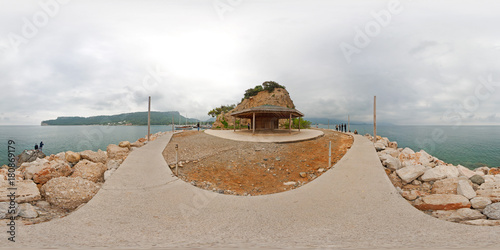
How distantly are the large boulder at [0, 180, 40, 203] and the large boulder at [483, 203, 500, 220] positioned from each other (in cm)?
991

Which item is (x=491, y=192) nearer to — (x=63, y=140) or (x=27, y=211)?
(x=27, y=211)

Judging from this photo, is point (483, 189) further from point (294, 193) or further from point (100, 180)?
point (100, 180)

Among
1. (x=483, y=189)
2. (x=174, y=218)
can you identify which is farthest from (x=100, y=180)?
(x=483, y=189)

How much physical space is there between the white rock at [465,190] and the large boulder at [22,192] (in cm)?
1021

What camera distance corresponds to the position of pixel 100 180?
21.1 feet

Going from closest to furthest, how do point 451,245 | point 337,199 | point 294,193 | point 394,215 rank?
1. point 451,245
2. point 394,215
3. point 337,199
4. point 294,193

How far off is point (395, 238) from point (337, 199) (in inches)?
56.6

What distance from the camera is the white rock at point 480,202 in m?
4.03

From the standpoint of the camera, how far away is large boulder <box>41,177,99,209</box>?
4570mm

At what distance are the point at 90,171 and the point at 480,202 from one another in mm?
10662

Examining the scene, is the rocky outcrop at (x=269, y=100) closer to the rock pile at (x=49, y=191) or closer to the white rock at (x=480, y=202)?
the rock pile at (x=49, y=191)

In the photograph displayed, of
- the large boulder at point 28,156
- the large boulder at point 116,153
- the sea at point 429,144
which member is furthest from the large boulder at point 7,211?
the sea at point 429,144

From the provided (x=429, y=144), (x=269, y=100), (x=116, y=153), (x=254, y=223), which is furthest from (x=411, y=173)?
(x=429, y=144)

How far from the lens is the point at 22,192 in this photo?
14.6 feet
